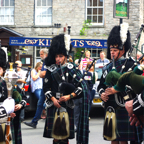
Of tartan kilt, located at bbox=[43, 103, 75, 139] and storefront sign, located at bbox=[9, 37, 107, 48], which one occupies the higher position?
storefront sign, located at bbox=[9, 37, 107, 48]

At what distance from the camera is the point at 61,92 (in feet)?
14.2

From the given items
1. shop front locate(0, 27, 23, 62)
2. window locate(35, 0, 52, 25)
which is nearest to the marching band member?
shop front locate(0, 27, 23, 62)

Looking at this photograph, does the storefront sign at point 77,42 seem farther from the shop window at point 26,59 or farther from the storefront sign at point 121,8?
the shop window at point 26,59

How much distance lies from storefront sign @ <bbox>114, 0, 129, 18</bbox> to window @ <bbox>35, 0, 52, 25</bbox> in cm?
675

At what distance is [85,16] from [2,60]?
13.2 meters

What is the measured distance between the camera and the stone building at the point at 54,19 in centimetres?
1655

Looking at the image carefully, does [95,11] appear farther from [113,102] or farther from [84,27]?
[113,102]

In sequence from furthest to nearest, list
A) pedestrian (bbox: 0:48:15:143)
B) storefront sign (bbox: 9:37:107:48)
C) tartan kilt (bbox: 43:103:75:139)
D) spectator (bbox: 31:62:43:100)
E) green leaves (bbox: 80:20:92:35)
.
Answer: green leaves (bbox: 80:20:92:35)
storefront sign (bbox: 9:37:107:48)
spectator (bbox: 31:62:43:100)
tartan kilt (bbox: 43:103:75:139)
pedestrian (bbox: 0:48:15:143)

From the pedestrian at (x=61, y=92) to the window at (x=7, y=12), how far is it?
13.2 meters

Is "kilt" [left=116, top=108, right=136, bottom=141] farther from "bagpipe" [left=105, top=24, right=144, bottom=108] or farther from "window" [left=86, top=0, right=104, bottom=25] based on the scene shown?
"window" [left=86, top=0, right=104, bottom=25]

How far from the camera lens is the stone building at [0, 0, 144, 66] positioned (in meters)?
16.5

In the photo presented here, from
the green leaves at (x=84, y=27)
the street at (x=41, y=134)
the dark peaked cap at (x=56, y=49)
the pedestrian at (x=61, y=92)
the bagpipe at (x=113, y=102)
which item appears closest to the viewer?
the bagpipe at (x=113, y=102)

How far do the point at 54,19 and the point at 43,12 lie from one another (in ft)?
2.62

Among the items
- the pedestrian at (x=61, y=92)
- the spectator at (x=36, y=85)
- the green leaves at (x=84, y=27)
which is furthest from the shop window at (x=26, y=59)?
the pedestrian at (x=61, y=92)
